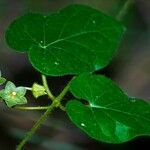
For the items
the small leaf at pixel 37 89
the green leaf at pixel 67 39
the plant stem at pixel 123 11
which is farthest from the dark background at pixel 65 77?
the small leaf at pixel 37 89

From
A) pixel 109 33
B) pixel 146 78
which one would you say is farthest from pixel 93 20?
pixel 146 78

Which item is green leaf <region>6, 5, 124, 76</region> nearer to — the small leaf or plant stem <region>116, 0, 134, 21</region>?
the small leaf

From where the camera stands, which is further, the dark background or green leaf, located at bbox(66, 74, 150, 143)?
the dark background

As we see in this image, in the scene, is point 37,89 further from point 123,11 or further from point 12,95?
point 123,11

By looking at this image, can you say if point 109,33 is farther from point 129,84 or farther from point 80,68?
point 129,84

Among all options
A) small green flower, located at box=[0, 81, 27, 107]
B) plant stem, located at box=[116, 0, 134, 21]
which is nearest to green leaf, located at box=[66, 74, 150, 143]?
small green flower, located at box=[0, 81, 27, 107]
